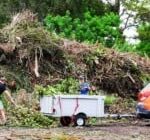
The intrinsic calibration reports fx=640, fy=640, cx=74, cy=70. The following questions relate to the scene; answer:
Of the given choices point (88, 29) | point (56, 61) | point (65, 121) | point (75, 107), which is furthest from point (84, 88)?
point (88, 29)

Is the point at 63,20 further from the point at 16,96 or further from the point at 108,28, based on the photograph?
the point at 16,96

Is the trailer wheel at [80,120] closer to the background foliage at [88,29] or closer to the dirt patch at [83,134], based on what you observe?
the dirt patch at [83,134]

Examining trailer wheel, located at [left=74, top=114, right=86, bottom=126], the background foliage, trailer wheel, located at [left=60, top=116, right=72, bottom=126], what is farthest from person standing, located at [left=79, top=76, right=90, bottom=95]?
the background foliage

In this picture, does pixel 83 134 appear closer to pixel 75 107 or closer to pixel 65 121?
pixel 75 107

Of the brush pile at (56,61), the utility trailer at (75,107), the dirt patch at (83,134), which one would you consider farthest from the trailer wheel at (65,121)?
the brush pile at (56,61)

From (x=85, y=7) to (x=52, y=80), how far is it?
81.4ft

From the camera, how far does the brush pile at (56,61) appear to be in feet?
82.5

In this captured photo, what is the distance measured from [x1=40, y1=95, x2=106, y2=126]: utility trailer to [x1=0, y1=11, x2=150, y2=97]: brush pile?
377cm

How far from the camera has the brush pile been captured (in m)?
25.2

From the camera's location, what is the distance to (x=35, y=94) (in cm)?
2342

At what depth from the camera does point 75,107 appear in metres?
20.8

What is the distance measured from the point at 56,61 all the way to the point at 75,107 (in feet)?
17.7

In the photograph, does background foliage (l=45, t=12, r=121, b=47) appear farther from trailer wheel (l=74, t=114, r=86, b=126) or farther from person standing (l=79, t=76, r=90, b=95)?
trailer wheel (l=74, t=114, r=86, b=126)

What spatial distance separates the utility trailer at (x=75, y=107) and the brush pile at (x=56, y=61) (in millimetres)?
3768
